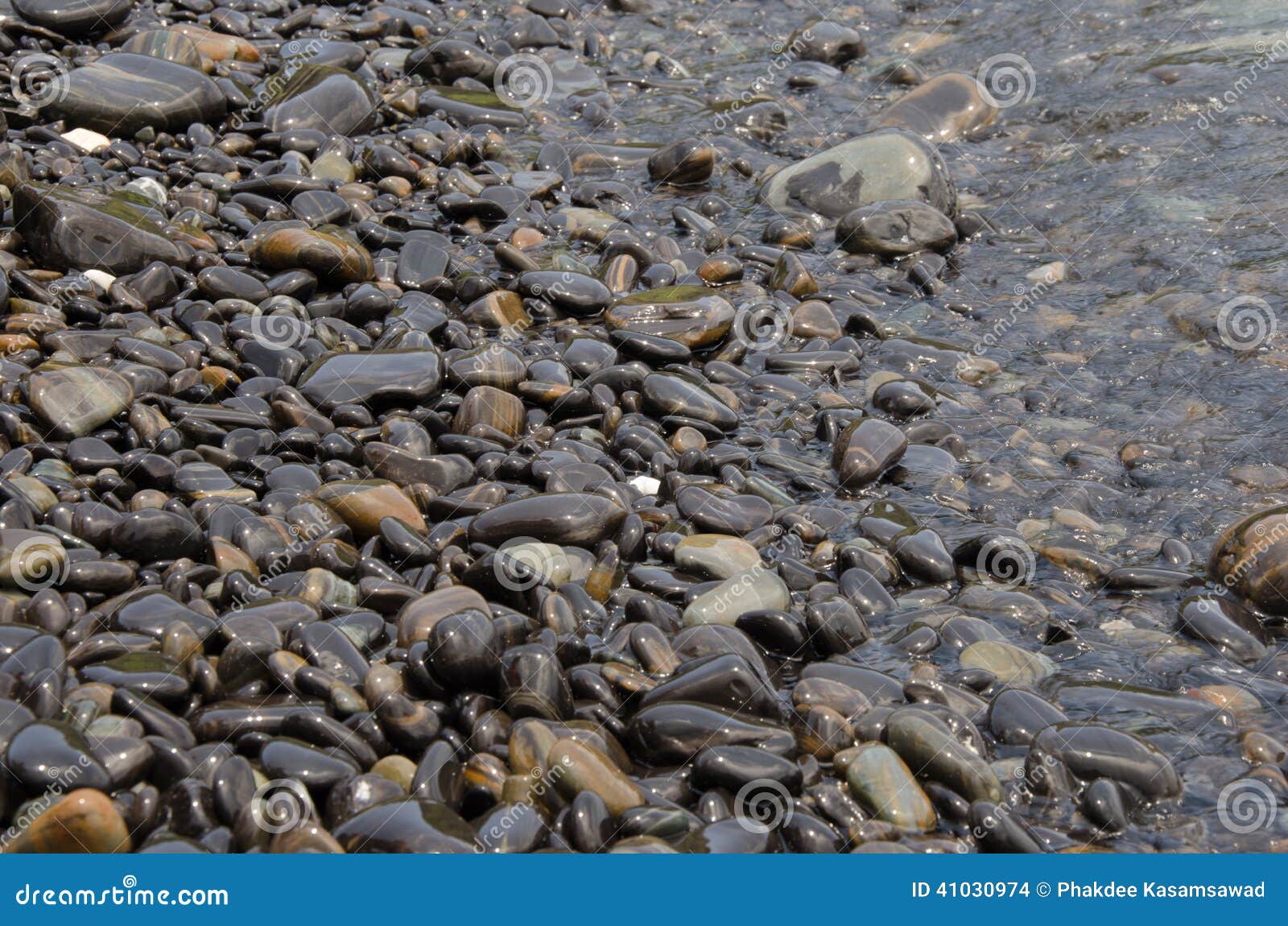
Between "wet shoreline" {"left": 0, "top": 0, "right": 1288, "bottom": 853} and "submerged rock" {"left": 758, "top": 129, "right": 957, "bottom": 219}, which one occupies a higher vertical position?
"submerged rock" {"left": 758, "top": 129, "right": 957, "bottom": 219}

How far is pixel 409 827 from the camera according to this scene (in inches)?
127

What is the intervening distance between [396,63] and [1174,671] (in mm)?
6944

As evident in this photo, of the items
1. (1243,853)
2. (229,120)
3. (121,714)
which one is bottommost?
(121,714)

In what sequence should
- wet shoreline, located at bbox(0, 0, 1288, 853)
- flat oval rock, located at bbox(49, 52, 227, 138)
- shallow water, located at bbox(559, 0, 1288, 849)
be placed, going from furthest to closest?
flat oval rock, located at bbox(49, 52, 227, 138) < shallow water, located at bbox(559, 0, 1288, 849) < wet shoreline, located at bbox(0, 0, 1288, 853)

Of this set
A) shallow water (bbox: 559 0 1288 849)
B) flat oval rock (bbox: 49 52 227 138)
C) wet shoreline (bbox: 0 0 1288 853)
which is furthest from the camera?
flat oval rock (bbox: 49 52 227 138)

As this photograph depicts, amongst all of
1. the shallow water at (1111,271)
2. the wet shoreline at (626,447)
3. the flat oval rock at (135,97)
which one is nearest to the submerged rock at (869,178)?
the wet shoreline at (626,447)

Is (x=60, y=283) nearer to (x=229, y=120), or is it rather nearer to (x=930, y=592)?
(x=229, y=120)

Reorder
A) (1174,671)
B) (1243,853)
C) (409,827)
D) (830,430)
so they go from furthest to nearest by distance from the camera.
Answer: (830,430)
(1174,671)
(1243,853)
(409,827)

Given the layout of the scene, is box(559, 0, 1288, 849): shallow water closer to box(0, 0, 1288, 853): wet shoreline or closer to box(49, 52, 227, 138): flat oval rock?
box(0, 0, 1288, 853): wet shoreline

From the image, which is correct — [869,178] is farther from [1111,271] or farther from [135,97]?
[135,97]

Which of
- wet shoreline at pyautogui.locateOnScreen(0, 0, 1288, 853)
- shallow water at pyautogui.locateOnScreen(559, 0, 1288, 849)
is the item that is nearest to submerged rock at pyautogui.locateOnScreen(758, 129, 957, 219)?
wet shoreline at pyautogui.locateOnScreen(0, 0, 1288, 853)

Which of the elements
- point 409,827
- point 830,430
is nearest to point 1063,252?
point 830,430

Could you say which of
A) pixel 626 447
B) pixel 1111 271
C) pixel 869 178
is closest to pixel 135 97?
pixel 626 447

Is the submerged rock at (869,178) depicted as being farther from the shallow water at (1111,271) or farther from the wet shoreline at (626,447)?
the shallow water at (1111,271)
